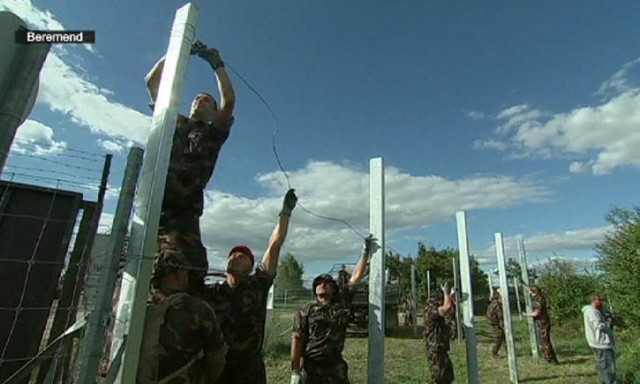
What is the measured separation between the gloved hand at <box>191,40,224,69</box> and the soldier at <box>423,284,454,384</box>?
5300 millimetres

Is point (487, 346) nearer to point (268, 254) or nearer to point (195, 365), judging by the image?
point (268, 254)

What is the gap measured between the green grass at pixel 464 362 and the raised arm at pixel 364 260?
4.06 meters

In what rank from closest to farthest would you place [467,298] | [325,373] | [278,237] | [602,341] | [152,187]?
1. [152,187]
2. [278,237]
3. [325,373]
4. [467,298]
5. [602,341]

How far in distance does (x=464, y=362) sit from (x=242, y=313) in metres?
8.49

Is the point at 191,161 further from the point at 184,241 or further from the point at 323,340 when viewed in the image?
the point at 323,340

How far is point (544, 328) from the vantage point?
32.3 ft

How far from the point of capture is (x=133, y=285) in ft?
5.08

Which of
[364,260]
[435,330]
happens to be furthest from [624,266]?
[364,260]

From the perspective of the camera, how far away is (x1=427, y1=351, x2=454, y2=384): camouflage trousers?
621cm

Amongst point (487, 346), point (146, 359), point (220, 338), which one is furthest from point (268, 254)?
point (487, 346)

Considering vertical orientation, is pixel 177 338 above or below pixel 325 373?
above

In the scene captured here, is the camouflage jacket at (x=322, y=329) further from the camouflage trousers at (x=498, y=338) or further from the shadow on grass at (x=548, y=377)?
the camouflage trousers at (x=498, y=338)

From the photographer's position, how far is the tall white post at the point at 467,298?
4676mm

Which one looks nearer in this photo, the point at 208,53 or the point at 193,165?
the point at 208,53
